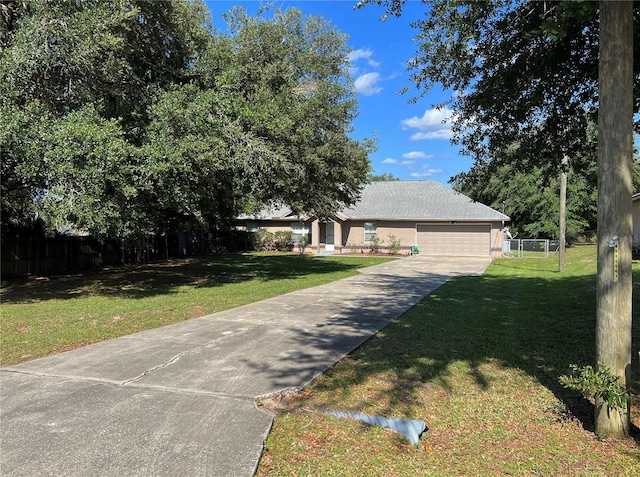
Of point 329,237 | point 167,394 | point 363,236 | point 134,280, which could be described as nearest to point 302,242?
point 329,237

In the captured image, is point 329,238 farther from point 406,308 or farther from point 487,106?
point 487,106

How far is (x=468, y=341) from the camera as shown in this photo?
666cm

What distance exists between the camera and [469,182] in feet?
30.0

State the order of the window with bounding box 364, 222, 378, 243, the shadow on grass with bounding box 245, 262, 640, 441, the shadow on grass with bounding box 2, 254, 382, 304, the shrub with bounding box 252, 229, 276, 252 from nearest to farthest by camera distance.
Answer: the shadow on grass with bounding box 245, 262, 640, 441
the shadow on grass with bounding box 2, 254, 382, 304
the window with bounding box 364, 222, 378, 243
the shrub with bounding box 252, 229, 276, 252

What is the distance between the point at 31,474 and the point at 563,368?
5388 millimetres

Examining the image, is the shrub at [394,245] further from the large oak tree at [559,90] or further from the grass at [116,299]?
the large oak tree at [559,90]

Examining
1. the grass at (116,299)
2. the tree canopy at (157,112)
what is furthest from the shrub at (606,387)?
the tree canopy at (157,112)

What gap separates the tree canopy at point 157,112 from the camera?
9.28m

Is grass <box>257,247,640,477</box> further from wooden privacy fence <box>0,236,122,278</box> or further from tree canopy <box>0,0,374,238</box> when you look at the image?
wooden privacy fence <box>0,236,122,278</box>

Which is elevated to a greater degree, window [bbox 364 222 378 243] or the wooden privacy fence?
window [bbox 364 222 378 243]

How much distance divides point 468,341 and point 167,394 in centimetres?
432

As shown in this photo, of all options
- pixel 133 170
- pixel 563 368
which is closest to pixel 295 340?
pixel 563 368

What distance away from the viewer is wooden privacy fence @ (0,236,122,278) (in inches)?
606

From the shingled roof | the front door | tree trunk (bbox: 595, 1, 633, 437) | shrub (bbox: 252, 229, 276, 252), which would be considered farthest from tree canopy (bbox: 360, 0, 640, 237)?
shrub (bbox: 252, 229, 276, 252)
